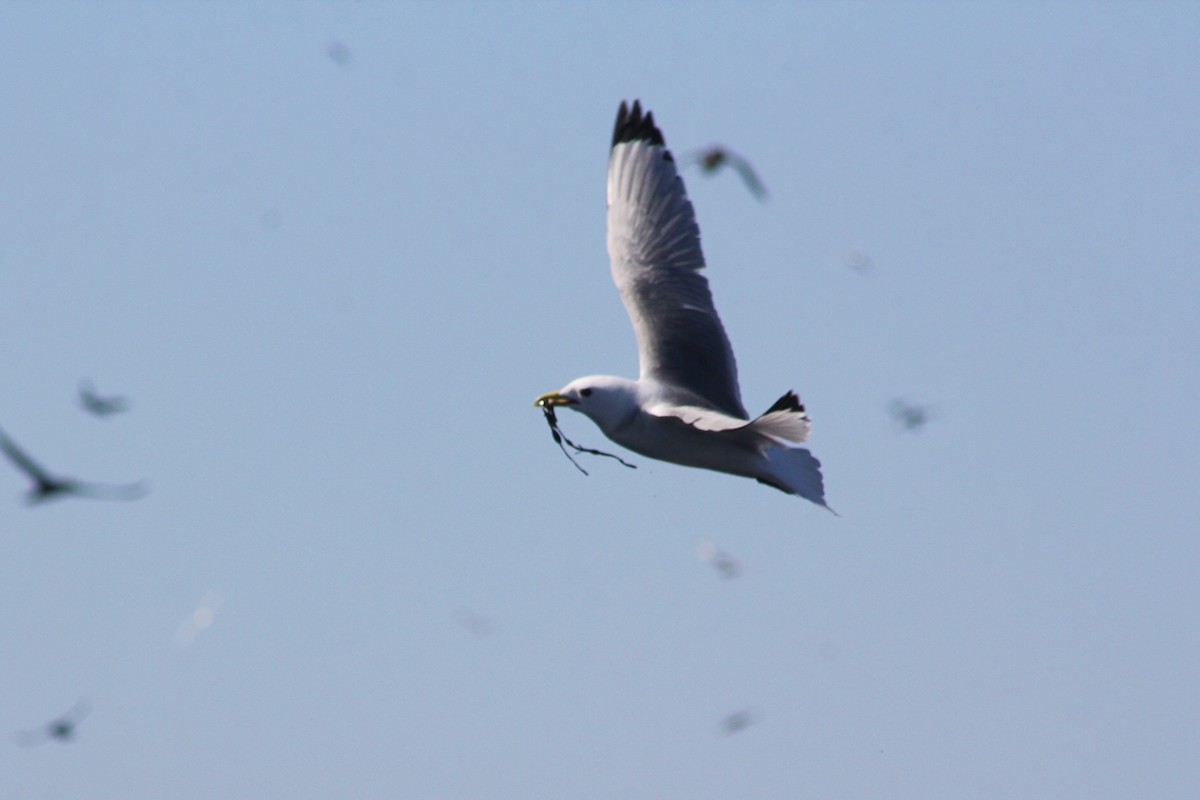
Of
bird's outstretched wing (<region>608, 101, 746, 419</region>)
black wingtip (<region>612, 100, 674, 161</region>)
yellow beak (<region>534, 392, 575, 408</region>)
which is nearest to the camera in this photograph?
yellow beak (<region>534, 392, 575, 408</region>)

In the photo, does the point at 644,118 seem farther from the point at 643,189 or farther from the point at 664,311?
the point at 664,311

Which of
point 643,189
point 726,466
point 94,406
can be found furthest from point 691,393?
point 94,406

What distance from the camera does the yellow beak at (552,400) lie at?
45.6 ft

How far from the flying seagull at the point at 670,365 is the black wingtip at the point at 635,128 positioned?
11 millimetres

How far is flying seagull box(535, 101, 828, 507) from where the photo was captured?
44.0 feet

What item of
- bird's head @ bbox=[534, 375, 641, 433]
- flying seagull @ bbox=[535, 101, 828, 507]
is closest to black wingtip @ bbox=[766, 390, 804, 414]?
flying seagull @ bbox=[535, 101, 828, 507]

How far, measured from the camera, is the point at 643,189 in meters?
16.9

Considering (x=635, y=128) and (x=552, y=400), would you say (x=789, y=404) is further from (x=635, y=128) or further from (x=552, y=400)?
(x=635, y=128)

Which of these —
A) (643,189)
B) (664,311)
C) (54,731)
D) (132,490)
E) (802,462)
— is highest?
(132,490)

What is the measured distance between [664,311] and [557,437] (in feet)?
7.52

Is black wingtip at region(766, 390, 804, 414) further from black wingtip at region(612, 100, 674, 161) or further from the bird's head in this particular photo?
black wingtip at region(612, 100, 674, 161)

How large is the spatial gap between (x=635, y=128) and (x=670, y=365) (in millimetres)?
3594

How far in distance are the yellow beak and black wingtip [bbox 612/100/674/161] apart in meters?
4.23

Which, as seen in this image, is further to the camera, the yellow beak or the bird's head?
the yellow beak
